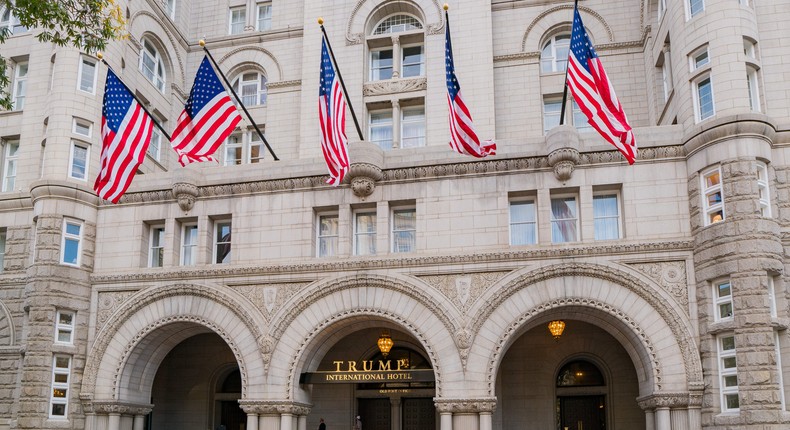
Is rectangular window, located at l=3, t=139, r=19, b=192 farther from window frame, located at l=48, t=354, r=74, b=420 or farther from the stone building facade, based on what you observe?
window frame, located at l=48, t=354, r=74, b=420

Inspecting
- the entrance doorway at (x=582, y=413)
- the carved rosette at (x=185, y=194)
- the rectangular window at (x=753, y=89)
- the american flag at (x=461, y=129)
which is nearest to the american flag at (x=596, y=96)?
the american flag at (x=461, y=129)

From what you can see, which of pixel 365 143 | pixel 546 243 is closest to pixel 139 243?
pixel 365 143

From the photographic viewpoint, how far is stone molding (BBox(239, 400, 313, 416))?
76.6 feet

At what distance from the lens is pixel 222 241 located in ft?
84.9

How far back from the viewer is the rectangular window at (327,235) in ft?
81.4

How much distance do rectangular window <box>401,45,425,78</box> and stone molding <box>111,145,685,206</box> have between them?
8.10 metres

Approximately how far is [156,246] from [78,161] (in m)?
3.95

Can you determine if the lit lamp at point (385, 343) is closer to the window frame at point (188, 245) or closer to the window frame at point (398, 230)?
the window frame at point (398, 230)

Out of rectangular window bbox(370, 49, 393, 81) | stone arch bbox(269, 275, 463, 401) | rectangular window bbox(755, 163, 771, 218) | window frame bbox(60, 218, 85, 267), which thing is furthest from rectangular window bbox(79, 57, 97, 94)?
rectangular window bbox(755, 163, 771, 218)

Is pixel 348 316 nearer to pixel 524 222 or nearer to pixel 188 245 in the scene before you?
pixel 524 222

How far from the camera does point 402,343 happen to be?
1081 inches

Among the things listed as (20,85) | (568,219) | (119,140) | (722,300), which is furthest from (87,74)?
(722,300)

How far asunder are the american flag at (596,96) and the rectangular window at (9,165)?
20130 millimetres

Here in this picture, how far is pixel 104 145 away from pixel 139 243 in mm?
3909
